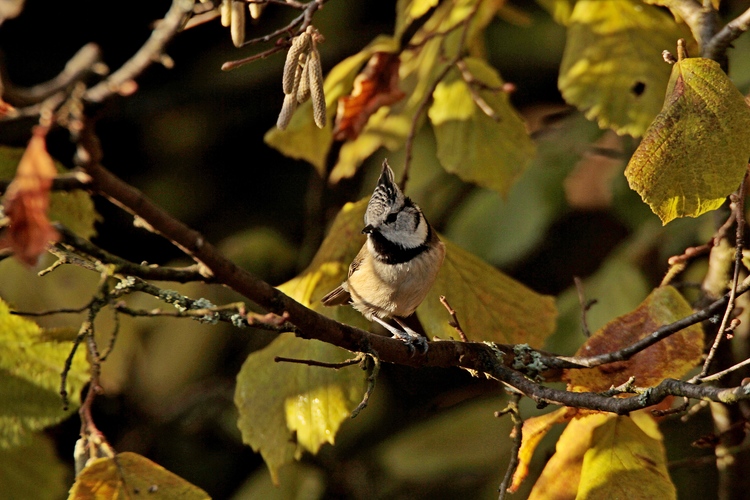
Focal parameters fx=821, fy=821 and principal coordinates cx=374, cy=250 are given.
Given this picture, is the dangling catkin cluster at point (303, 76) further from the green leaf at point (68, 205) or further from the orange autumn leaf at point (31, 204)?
the green leaf at point (68, 205)

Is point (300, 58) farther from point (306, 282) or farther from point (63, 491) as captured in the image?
point (63, 491)

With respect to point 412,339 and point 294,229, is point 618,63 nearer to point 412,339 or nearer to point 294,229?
point 412,339

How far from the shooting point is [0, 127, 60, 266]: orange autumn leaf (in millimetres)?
1152

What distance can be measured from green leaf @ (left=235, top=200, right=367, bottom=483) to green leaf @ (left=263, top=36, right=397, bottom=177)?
2.62ft

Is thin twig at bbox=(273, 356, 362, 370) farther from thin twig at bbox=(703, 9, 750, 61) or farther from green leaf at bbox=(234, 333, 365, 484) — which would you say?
thin twig at bbox=(703, 9, 750, 61)

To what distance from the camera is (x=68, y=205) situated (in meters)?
2.99

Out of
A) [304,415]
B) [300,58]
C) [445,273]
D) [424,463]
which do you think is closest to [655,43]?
[445,273]

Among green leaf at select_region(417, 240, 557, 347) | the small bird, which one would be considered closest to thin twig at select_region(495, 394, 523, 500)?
green leaf at select_region(417, 240, 557, 347)

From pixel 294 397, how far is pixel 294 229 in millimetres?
2601

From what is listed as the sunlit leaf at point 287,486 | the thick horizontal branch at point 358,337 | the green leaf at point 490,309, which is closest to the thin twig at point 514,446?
the thick horizontal branch at point 358,337

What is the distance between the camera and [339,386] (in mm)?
2592

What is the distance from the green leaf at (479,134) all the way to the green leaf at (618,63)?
28cm

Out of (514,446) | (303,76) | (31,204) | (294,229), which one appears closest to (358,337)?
(514,446)

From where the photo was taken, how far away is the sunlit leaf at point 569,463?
2.31 metres
